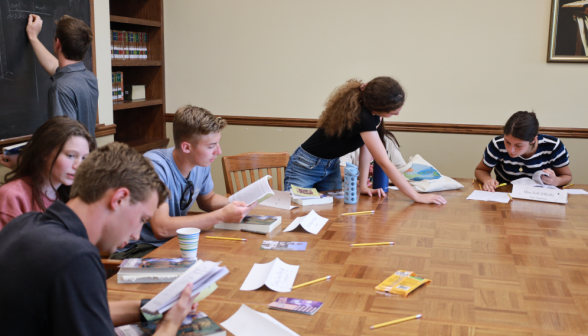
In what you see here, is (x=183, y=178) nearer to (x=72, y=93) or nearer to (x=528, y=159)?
(x=72, y=93)

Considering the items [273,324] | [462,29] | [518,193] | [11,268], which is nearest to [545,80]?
[462,29]

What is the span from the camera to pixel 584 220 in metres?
2.34

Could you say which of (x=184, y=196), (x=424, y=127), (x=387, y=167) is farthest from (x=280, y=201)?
(x=424, y=127)

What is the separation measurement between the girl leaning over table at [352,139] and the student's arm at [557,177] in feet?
2.44

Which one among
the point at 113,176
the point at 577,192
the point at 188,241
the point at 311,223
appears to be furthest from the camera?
the point at 577,192

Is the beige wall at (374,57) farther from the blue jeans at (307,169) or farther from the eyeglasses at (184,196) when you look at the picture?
the eyeglasses at (184,196)

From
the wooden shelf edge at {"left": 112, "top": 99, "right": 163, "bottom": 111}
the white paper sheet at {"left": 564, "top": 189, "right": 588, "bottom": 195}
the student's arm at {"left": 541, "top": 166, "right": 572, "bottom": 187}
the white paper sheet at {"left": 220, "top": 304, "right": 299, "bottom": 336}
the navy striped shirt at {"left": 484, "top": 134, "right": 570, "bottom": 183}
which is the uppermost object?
the wooden shelf edge at {"left": 112, "top": 99, "right": 163, "bottom": 111}

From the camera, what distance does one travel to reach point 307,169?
9.65 ft

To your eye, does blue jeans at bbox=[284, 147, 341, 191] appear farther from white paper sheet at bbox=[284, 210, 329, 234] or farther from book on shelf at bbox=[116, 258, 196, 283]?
book on shelf at bbox=[116, 258, 196, 283]

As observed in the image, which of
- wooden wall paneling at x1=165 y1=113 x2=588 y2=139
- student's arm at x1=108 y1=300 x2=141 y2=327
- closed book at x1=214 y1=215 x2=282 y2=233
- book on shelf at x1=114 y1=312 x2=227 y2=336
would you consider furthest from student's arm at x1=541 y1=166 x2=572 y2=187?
student's arm at x1=108 y1=300 x2=141 y2=327

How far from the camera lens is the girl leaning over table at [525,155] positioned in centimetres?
278

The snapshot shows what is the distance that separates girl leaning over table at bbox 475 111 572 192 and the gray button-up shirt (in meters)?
2.33

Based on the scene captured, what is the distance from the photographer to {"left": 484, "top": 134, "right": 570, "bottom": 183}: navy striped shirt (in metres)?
2.94

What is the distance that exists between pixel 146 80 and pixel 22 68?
1.82m
